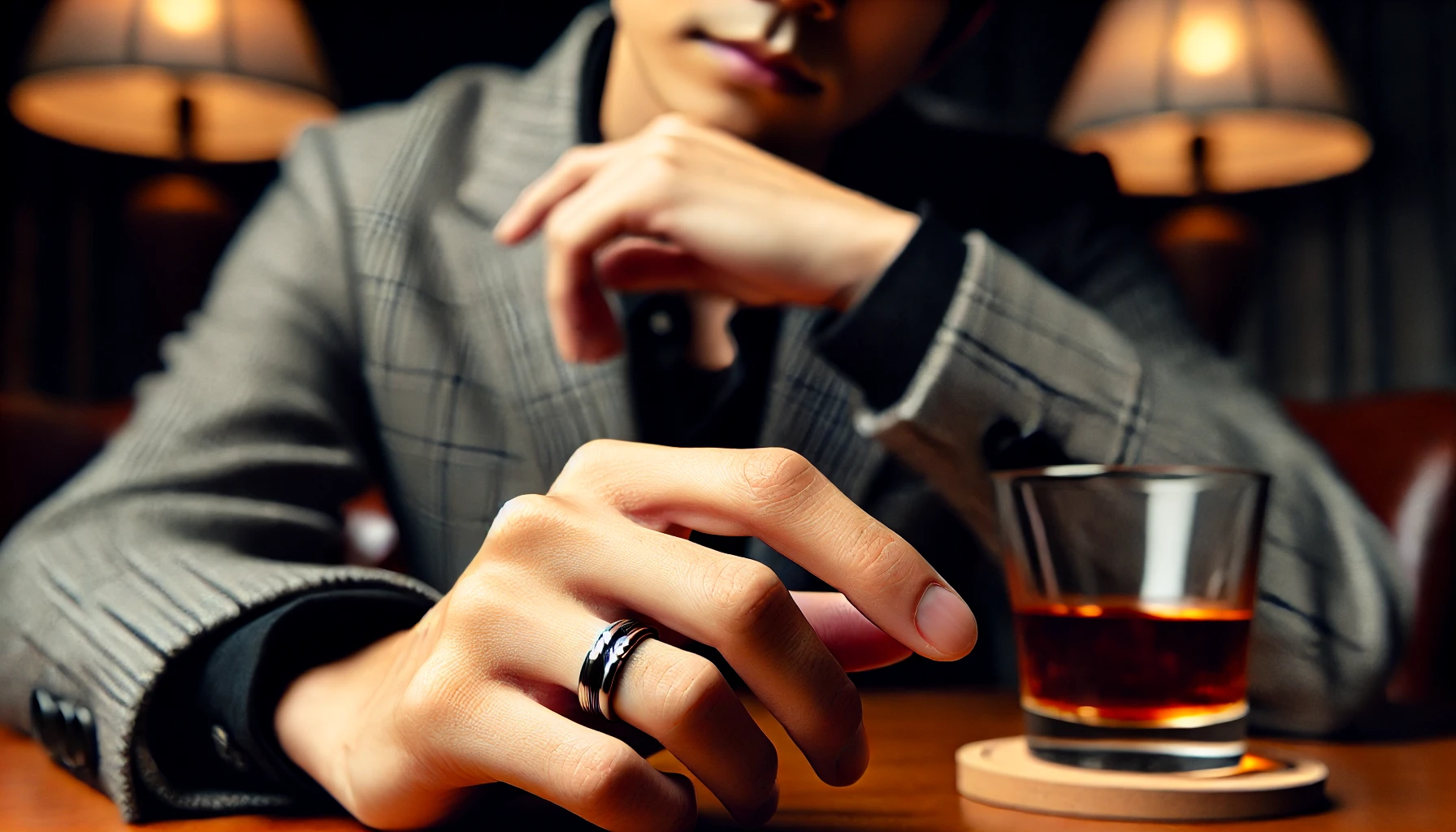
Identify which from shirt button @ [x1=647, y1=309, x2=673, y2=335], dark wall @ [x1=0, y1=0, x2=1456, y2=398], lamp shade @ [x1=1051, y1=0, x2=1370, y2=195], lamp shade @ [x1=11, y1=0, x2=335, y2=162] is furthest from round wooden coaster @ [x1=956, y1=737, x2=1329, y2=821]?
dark wall @ [x1=0, y1=0, x2=1456, y2=398]

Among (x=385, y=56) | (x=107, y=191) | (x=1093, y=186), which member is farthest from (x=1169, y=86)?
(x=107, y=191)

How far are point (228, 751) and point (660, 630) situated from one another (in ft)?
0.42

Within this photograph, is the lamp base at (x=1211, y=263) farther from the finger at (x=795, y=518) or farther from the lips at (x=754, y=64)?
the finger at (x=795, y=518)

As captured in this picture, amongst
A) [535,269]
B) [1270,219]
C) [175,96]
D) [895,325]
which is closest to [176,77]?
[175,96]

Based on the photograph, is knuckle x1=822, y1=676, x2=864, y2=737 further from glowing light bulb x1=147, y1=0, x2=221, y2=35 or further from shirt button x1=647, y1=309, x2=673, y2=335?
glowing light bulb x1=147, y1=0, x2=221, y2=35

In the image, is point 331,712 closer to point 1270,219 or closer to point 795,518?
point 795,518

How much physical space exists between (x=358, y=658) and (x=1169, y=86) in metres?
1.18

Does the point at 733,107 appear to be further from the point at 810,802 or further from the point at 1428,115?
the point at 1428,115

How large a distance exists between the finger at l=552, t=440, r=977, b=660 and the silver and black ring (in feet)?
0.08

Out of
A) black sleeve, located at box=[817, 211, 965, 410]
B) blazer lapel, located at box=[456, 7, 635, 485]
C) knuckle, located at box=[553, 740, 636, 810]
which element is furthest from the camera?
blazer lapel, located at box=[456, 7, 635, 485]

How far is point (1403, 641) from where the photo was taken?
19.2 inches

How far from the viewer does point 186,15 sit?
1.17 metres

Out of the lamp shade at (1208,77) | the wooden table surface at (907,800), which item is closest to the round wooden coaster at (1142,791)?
the wooden table surface at (907,800)

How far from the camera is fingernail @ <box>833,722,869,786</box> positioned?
0.77 ft
